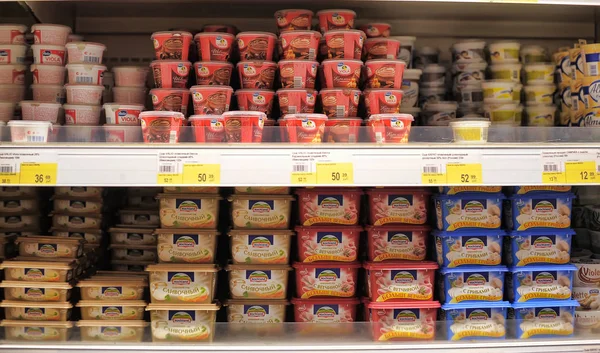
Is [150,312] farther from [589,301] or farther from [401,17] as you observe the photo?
[401,17]

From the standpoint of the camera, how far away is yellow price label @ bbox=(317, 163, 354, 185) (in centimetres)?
134

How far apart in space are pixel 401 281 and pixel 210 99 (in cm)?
71

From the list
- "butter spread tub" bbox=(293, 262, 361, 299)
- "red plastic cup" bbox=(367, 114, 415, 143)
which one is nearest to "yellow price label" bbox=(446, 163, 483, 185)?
"red plastic cup" bbox=(367, 114, 415, 143)

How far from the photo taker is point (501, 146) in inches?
54.2

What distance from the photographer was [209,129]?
60.3 inches

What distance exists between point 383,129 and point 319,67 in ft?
1.22

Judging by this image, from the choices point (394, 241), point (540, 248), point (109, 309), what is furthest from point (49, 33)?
point (540, 248)

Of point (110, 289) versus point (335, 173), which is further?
point (110, 289)

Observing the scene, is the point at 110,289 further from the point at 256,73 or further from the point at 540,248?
the point at 540,248

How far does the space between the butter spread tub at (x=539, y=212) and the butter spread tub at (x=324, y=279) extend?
0.44 meters

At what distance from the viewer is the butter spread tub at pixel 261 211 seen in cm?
167

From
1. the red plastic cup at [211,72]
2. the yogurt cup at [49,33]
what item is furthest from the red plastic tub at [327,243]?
the yogurt cup at [49,33]

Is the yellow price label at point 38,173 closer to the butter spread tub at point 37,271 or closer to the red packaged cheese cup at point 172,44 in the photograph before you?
the butter spread tub at point 37,271

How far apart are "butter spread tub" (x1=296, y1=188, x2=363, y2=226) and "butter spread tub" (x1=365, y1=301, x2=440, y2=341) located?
24cm
